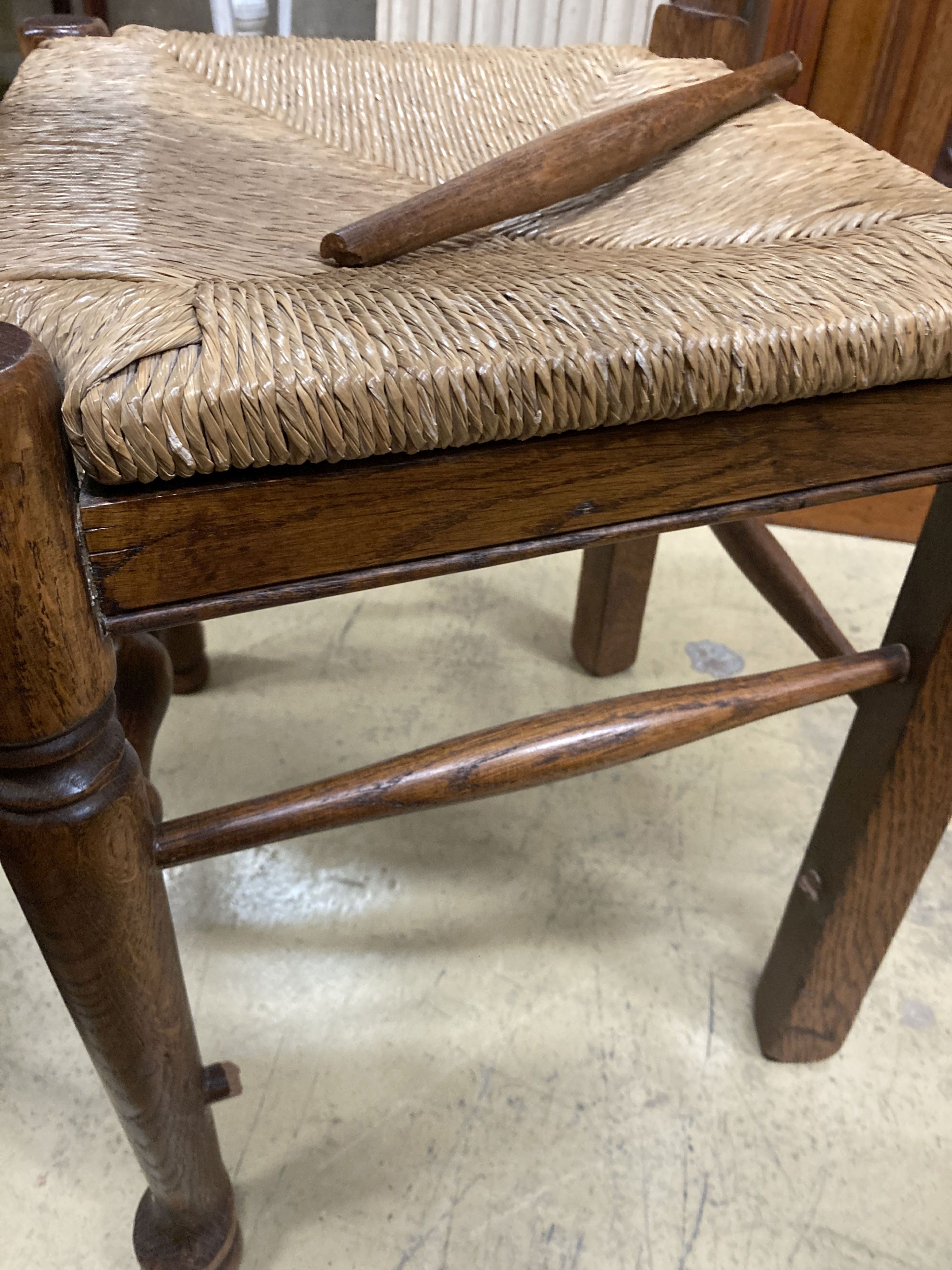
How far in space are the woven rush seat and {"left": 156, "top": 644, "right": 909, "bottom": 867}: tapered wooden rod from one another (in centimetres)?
15

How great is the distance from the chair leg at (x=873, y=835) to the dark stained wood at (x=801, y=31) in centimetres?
61

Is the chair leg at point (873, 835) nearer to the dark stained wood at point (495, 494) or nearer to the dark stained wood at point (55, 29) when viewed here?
the dark stained wood at point (495, 494)

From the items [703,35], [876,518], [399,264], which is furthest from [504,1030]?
[876,518]

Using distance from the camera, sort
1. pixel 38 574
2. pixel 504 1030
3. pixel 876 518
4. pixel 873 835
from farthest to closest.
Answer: pixel 876 518, pixel 504 1030, pixel 873 835, pixel 38 574

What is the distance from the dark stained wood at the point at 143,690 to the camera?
0.56 meters

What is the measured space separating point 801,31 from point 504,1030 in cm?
87

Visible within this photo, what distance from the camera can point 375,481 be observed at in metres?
0.34

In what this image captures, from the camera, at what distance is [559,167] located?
1.60ft

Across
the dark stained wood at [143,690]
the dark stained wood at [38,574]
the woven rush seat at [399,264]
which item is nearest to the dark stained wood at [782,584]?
the woven rush seat at [399,264]

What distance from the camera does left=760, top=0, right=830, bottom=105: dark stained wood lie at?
2.92 ft

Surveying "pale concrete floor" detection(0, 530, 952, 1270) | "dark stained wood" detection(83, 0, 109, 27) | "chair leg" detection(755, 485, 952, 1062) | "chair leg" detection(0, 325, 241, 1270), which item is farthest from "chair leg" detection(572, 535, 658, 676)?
"dark stained wood" detection(83, 0, 109, 27)

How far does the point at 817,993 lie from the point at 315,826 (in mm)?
363

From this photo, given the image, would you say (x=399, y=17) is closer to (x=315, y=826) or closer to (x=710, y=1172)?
(x=315, y=826)

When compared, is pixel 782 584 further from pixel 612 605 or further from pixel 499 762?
pixel 499 762
